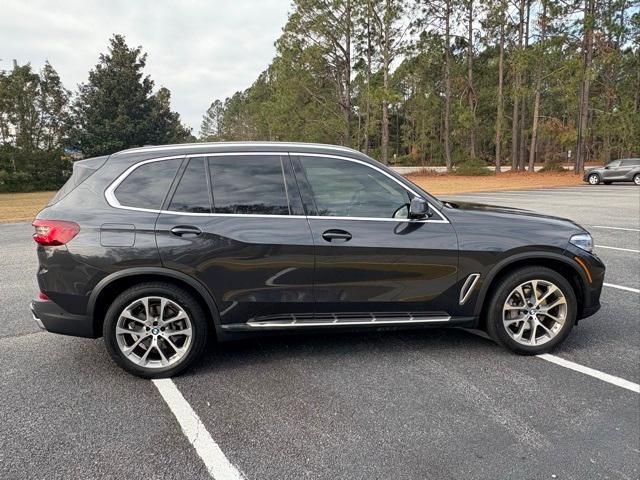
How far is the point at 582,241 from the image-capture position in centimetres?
387

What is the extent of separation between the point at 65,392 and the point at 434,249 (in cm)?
296

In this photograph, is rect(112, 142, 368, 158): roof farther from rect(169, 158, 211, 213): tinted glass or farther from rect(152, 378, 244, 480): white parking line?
rect(152, 378, 244, 480): white parking line

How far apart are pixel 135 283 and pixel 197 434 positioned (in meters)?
1.26

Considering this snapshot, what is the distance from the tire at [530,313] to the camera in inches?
148

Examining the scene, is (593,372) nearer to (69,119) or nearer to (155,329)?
(155,329)

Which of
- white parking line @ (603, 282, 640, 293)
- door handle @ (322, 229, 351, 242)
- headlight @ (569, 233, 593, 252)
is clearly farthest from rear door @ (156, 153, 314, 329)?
white parking line @ (603, 282, 640, 293)

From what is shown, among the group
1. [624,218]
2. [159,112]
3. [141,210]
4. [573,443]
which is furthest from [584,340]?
[159,112]

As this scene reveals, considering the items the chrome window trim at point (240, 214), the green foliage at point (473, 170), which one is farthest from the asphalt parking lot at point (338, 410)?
the green foliage at point (473, 170)

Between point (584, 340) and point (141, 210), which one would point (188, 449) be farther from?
point (584, 340)

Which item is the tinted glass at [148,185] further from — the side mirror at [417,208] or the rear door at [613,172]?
the rear door at [613,172]

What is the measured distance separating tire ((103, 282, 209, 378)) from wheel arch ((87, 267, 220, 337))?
5cm

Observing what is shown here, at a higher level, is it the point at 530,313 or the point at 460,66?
the point at 460,66

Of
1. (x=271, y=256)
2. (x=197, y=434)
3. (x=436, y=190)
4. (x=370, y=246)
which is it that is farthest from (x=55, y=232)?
(x=436, y=190)

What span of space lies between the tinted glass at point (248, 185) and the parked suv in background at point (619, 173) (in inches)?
1137
